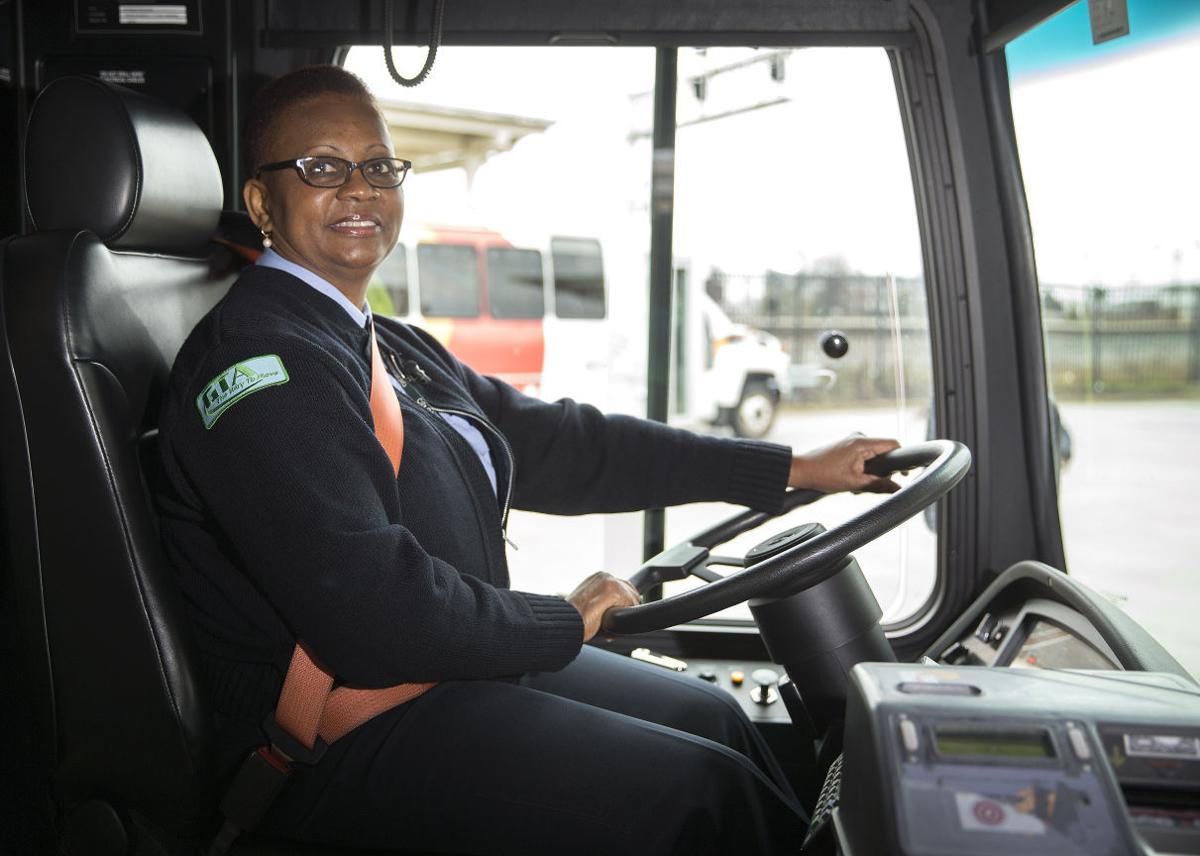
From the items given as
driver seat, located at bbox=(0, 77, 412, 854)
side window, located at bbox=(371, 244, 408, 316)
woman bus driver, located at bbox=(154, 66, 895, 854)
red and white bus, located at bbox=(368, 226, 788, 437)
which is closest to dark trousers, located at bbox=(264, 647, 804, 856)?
woman bus driver, located at bbox=(154, 66, 895, 854)

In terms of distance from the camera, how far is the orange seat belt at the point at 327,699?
1321 mm

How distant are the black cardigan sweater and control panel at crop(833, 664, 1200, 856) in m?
0.51

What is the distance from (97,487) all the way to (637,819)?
2.57 feet

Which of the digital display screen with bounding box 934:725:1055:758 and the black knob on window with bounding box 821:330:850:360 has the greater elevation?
the black knob on window with bounding box 821:330:850:360

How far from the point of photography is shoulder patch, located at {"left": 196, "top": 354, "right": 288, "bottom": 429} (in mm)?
1262

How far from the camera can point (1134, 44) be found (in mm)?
1983

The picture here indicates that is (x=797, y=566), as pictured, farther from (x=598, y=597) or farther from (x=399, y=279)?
(x=399, y=279)

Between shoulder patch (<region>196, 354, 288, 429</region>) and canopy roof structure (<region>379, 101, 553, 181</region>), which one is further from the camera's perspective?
canopy roof structure (<region>379, 101, 553, 181</region>)

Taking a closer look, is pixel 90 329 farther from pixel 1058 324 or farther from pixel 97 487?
pixel 1058 324

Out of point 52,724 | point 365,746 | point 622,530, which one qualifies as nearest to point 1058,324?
point 622,530

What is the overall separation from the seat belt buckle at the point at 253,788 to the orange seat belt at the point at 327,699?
0.05 metres

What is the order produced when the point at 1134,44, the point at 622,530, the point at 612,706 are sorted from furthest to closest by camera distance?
the point at 622,530 < the point at 1134,44 < the point at 612,706

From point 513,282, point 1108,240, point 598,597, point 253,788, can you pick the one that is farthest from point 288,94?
point 513,282

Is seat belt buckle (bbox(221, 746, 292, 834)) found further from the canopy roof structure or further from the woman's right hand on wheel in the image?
the canopy roof structure
